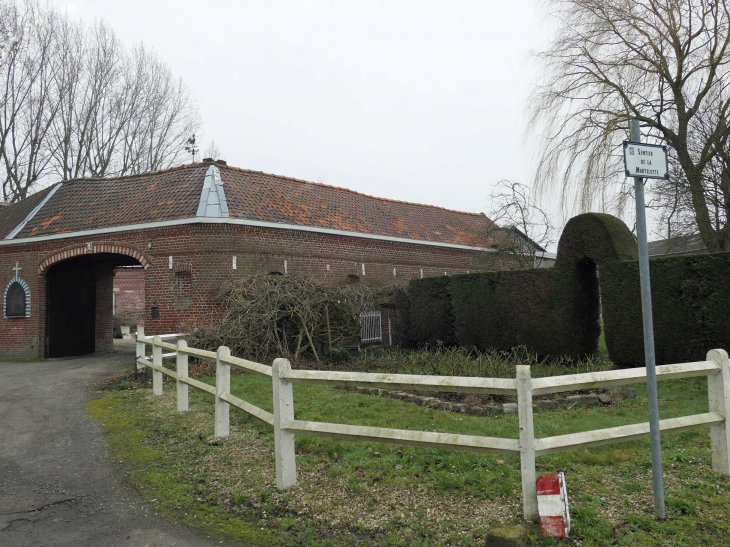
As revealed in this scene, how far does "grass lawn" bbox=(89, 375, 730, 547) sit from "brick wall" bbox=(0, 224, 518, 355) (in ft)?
28.0

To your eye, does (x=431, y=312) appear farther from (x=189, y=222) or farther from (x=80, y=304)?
(x=80, y=304)

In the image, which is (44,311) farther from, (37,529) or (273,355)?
(37,529)

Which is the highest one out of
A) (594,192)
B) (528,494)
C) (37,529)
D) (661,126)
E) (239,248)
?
(661,126)

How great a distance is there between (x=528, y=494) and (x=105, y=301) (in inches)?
788

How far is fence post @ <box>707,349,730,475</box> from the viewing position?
4711 mm

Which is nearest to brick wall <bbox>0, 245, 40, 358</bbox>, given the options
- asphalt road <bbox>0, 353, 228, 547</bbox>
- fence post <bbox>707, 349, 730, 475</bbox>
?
asphalt road <bbox>0, 353, 228, 547</bbox>

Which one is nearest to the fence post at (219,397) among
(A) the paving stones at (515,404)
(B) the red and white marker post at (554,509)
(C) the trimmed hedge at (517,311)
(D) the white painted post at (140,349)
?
(A) the paving stones at (515,404)

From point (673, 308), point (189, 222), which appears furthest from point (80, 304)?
point (673, 308)

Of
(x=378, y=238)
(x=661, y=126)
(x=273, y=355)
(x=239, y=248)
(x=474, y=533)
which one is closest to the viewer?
(x=474, y=533)

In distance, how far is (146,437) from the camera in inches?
280

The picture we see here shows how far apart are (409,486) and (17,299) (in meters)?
17.2

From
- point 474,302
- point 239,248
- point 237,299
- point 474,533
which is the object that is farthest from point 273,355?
point 474,533

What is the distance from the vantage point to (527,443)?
3836 mm

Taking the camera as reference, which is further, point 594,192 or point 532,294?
point 594,192
